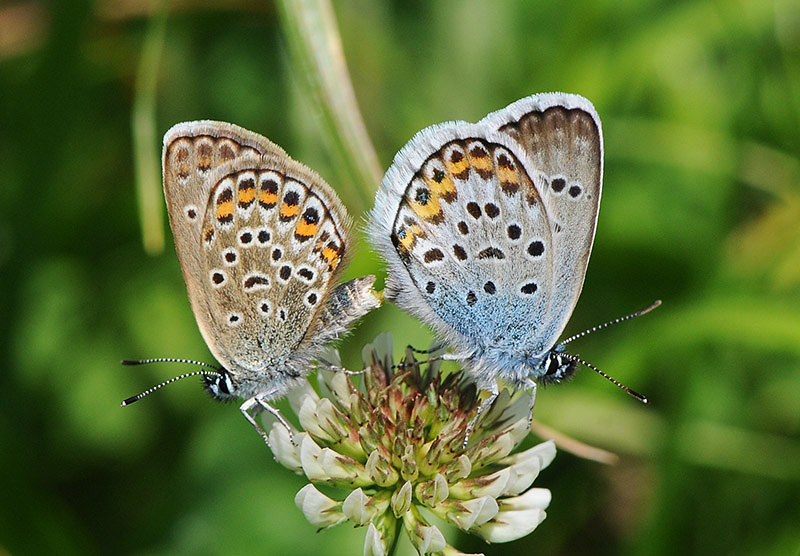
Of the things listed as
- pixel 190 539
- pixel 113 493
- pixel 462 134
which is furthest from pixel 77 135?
pixel 462 134

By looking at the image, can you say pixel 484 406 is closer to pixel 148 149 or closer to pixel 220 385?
pixel 220 385

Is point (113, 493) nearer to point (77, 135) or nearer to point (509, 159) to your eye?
point (77, 135)

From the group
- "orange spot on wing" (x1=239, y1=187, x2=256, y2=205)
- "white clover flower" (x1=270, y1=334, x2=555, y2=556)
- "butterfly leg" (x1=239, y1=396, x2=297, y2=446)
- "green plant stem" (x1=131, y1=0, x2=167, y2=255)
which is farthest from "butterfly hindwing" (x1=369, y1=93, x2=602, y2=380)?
"green plant stem" (x1=131, y1=0, x2=167, y2=255)

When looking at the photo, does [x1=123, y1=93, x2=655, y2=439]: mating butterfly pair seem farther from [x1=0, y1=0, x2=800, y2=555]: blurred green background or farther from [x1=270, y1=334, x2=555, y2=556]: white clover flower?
[x1=0, y1=0, x2=800, y2=555]: blurred green background

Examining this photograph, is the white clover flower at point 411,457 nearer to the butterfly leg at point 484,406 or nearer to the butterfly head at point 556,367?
the butterfly leg at point 484,406

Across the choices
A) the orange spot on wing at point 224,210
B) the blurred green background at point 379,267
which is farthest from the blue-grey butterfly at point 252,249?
the blurred green background at point 379,267
